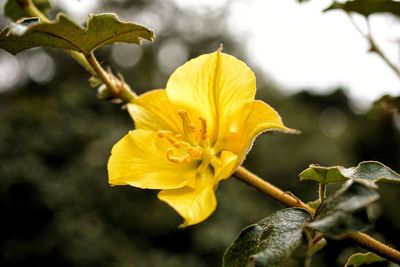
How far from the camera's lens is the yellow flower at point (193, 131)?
2.96 feet

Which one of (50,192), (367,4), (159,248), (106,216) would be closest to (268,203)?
(159,248)

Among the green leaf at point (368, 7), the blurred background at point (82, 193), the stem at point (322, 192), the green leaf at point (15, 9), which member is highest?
the green leaf at point (368, 7)

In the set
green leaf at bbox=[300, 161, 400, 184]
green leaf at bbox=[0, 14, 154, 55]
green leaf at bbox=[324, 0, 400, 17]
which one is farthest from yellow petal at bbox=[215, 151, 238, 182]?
green leaf at bbox=[324, 0, 400, 17]

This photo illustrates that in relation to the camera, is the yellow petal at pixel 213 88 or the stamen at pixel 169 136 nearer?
the yellow petal at pixel 213 88

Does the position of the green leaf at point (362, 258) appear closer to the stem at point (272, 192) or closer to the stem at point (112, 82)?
the stem at point (272, 192)

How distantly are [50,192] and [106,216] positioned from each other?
0.84 meters

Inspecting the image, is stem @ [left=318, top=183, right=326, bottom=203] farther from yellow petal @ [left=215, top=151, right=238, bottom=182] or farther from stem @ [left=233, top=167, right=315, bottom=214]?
yellow petal @ [left=215, top=151, right=238, bottom=182]

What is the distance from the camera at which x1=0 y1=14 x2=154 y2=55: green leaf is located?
2.73 ft

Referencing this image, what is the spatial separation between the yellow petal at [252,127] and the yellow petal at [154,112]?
14cm

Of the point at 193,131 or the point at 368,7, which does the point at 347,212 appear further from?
the point at 368,7

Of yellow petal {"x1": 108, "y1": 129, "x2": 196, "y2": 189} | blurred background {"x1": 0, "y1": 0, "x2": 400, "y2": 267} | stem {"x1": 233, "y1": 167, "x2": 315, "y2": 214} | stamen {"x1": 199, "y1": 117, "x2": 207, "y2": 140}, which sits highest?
stem {"x1": 233, "y1": 167, "x2": 315, "y2": 214}

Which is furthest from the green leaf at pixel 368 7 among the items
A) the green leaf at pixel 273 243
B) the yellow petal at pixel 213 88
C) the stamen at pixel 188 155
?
the green leaf at pixel 273 243

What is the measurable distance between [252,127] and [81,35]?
0.33 metres

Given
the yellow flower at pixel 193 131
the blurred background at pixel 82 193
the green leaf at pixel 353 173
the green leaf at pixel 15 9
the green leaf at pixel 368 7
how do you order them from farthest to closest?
the blurred background at pixel 82 193, the green leaf at pixel 368 7, the green leaf at pixel 15 9, the yellow flower at pixel 193 131, the green leaf at pixel 353 173
